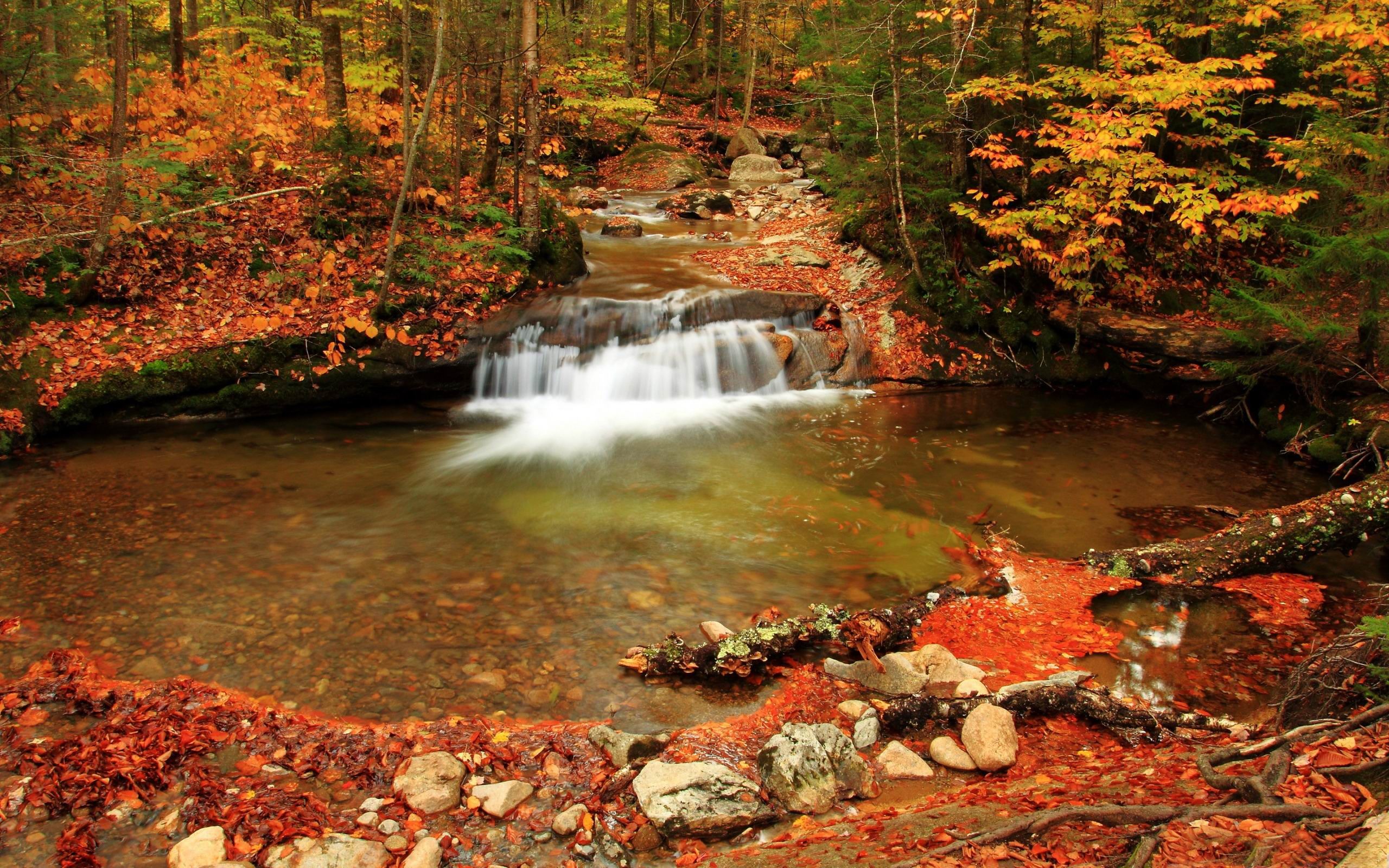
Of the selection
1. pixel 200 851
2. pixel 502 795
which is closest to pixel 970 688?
pixel 502 795

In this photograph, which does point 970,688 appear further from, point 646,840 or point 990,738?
point 646,840

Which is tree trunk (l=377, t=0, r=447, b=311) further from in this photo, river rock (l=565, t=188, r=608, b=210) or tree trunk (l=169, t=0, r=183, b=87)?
river rock (l=565, t=188, r=608, b=210)

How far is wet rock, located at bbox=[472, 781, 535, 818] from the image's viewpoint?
138 inches

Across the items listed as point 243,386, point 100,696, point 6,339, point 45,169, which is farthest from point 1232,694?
point 45,169

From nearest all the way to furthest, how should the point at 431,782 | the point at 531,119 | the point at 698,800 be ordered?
the point at 698,800 → the point at 431,782 → the point at 531,119

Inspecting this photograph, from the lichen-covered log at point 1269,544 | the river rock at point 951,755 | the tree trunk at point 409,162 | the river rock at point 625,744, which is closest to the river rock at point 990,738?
the river rock at point 951,755

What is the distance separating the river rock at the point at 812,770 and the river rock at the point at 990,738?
0.58 m

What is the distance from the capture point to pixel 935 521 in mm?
7430

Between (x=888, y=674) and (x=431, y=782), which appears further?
(x=888, y=674)

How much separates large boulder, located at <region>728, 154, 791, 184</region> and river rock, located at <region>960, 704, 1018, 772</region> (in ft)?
69.8

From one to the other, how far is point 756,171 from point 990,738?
22.4 m

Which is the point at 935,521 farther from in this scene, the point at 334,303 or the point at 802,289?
the point at 334,303

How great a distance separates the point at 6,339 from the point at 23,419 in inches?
47.2

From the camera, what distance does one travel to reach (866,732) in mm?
4066
